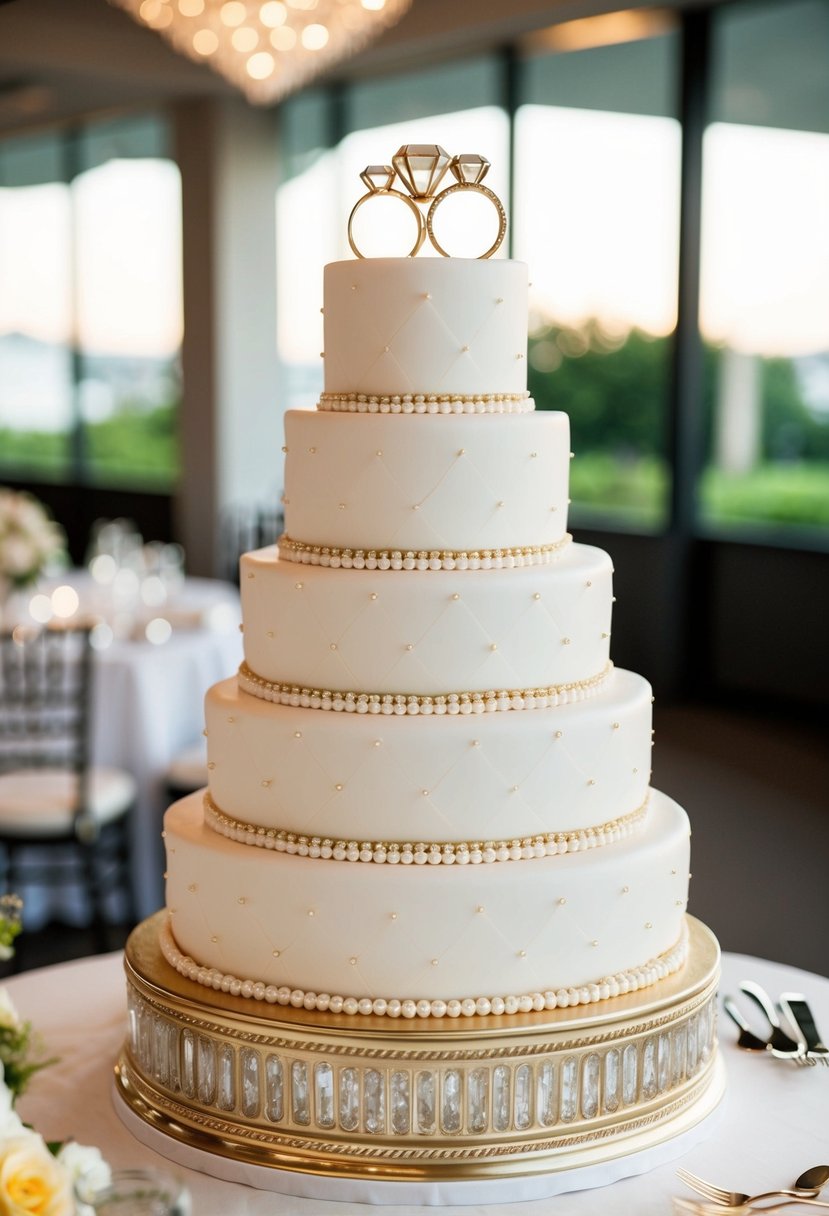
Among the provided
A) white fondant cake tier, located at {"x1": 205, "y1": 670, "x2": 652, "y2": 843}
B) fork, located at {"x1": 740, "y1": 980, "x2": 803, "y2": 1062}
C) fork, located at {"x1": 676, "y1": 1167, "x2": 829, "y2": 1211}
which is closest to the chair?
white fondant cake tier, located at {"x1": 205, "y1": 670, "x2": 652, "y2": 843}

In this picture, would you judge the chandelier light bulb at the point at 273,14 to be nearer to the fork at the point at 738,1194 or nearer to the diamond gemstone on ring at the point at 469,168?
the diamond gemstone on ring at the point at 469,168

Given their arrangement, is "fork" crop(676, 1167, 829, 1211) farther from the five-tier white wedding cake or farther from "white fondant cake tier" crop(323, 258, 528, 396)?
"white fondant cake tier" crop(323, 258, 528, 396)

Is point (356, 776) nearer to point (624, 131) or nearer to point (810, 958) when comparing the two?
point (810, 958)

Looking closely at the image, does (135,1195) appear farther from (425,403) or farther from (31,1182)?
(425,403)

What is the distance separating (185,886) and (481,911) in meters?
0.51

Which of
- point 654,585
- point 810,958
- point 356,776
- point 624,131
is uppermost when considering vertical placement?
point 624,131

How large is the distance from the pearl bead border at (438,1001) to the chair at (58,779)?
282 centimetres

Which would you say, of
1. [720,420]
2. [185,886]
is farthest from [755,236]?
[185,886]

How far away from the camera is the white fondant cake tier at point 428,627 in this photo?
2.11 metres

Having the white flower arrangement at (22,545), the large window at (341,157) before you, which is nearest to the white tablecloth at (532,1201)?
the white flower arrangement at (22,545)

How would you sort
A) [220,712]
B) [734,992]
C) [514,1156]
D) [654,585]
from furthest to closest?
[654,585] < [734,992] < [220,712] < [514,1156]

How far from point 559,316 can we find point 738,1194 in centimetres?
805

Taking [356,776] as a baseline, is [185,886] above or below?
below

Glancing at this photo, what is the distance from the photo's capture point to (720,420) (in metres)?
8.80
